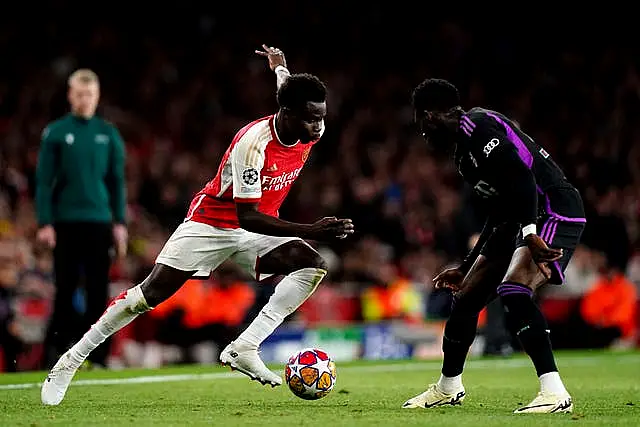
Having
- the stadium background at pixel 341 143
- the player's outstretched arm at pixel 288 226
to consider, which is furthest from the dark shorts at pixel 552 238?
the stadium background at pixel 341 143

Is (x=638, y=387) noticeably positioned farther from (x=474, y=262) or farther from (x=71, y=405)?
(x=71, y=405)

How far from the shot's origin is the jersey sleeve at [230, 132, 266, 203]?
25.2 ft

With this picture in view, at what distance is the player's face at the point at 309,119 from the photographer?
774cm

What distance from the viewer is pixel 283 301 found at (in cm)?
819

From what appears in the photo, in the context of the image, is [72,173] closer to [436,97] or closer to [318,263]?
[318,263]

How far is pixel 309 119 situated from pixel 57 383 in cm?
226

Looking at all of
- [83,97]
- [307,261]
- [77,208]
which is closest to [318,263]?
[307,261]

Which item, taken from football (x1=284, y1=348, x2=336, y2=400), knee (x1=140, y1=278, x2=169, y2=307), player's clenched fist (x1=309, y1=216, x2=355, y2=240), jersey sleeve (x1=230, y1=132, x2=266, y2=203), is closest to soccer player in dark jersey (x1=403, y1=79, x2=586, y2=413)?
football (x1=284, y1=348, x2=336, y2=400)

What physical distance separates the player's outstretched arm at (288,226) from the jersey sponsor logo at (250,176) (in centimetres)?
14

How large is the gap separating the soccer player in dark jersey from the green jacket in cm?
418

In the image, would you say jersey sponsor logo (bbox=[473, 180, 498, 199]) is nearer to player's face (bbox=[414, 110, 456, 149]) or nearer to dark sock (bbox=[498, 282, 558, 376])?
player's face (bbox=[414, 110, 456, 149])

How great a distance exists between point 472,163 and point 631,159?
15949mm

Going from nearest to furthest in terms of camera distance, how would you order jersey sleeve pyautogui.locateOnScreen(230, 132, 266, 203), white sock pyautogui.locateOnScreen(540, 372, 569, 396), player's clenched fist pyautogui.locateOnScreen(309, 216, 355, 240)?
1. white sock pyautogui.locateOnScreen(540, 372, 569, 396)
2. player's clenched fist pyautogui.locateOnScreen(309, 216, 355, 240)
3. jersey sleeve pyautogui.locateOnScreen(230, 132, 266, 203)

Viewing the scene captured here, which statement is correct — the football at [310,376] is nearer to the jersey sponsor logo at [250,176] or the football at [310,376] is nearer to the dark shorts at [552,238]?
the jersey sponsor logo at [250,176]
